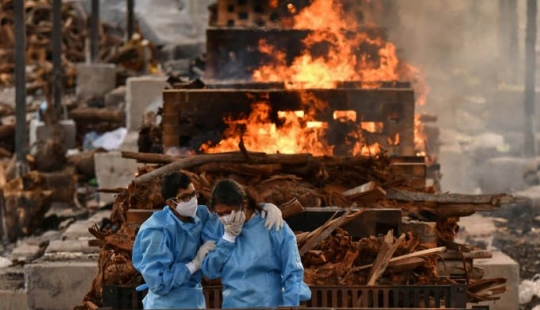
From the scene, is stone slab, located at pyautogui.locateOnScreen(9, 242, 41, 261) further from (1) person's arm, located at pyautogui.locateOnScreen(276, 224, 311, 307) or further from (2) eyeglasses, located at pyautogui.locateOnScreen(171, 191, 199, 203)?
(1) person's arm, located at pyautogui.locateOnScreen(276, 224, 311, 307)

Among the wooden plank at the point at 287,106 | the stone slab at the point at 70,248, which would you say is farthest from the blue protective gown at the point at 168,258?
the stone slab at the point at 70,248

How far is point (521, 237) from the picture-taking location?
18.9 metres

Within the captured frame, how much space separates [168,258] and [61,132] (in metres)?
19.5

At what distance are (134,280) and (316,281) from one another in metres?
1.45

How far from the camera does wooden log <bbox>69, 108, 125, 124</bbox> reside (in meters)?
29.2

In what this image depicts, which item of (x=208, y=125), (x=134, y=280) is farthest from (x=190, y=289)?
(x=208, y=125)

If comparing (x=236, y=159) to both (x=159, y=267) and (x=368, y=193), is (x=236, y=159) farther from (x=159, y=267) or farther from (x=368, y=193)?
(x=159, y=267)

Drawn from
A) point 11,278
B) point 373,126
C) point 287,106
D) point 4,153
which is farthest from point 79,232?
point 4,153

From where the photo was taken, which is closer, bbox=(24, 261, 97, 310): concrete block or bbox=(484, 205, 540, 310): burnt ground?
bbox=(24, 261, 97, 310): concrete block

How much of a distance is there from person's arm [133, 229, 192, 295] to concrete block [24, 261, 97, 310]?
17.7ft

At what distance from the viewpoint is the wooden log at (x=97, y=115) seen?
95.8 feet

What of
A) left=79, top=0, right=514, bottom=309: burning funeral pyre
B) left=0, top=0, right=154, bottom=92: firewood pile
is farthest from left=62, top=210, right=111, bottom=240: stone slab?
left=0, top=0, right=154, bottom=92: firewood pile

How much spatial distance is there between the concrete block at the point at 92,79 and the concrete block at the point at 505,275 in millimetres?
20900

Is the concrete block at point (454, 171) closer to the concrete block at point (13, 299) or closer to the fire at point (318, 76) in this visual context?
the fire at point (318, 76)
